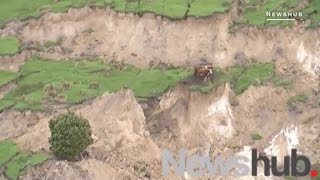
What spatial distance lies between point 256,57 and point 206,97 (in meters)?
5.52

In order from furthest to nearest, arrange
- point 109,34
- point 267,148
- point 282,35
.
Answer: point 109,34, point 282,35, point 267,148

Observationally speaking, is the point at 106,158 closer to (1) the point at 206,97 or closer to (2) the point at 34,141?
(2) the point at 34,141

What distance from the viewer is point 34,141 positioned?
34.5 meters

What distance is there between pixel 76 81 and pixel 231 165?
32.6 feet

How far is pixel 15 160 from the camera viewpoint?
33.2 m

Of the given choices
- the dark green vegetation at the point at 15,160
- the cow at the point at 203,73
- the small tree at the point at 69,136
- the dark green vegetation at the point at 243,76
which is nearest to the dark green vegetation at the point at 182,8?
the dark green vegetation at the point at 243,76

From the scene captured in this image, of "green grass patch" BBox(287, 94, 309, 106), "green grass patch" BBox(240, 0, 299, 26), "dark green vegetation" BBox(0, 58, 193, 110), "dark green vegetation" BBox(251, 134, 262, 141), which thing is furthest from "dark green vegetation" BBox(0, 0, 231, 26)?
"dark green vegetation" BBox(251, 134, 262, 141)

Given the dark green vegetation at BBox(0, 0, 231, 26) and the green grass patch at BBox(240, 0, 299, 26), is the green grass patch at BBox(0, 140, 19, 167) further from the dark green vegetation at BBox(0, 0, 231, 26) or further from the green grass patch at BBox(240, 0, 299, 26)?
the green grass patch at BBox(240, 0, 299, 26)

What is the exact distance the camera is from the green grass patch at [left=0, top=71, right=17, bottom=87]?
40344 mm

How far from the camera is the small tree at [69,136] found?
30438 millimetres

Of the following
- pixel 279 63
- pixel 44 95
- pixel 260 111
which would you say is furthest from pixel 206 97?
pixel 44 95

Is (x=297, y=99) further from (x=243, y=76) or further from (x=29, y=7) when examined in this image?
(x=29, y=7)

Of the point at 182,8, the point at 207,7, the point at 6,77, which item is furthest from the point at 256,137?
the point at 6,77

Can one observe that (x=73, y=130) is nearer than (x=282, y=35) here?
Yes
